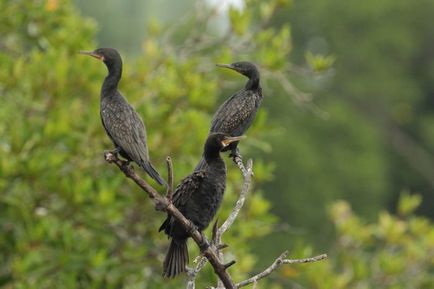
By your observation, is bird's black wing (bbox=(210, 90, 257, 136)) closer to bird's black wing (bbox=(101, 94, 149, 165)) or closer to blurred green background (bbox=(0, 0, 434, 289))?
bird's black wing (bbox=(101, 94, 149, 165))

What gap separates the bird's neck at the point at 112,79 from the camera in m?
3.83

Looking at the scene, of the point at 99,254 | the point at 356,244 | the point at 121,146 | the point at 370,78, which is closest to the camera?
the point at 121,146

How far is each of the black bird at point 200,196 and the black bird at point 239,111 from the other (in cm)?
10

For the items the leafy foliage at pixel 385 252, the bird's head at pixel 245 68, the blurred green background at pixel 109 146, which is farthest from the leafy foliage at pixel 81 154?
the bird's head at pixel 245 68

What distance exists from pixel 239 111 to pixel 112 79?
1.73 ft

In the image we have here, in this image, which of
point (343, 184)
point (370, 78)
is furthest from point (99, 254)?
point (370, 78)

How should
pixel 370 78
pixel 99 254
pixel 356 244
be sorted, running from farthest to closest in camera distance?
pixel 370 78 → pixel 356 244 → pixel 99 254

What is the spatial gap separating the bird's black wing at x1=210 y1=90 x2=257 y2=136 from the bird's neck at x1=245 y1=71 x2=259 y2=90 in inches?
2.2

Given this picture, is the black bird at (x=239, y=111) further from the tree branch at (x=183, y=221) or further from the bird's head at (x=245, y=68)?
the tree branch at (x=183, y=221)

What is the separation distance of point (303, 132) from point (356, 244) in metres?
22.3

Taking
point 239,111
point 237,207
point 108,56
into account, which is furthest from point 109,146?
point 237,207

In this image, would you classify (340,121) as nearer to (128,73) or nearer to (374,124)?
(374,124)

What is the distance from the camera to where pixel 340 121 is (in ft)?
104

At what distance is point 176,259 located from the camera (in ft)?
12.1
